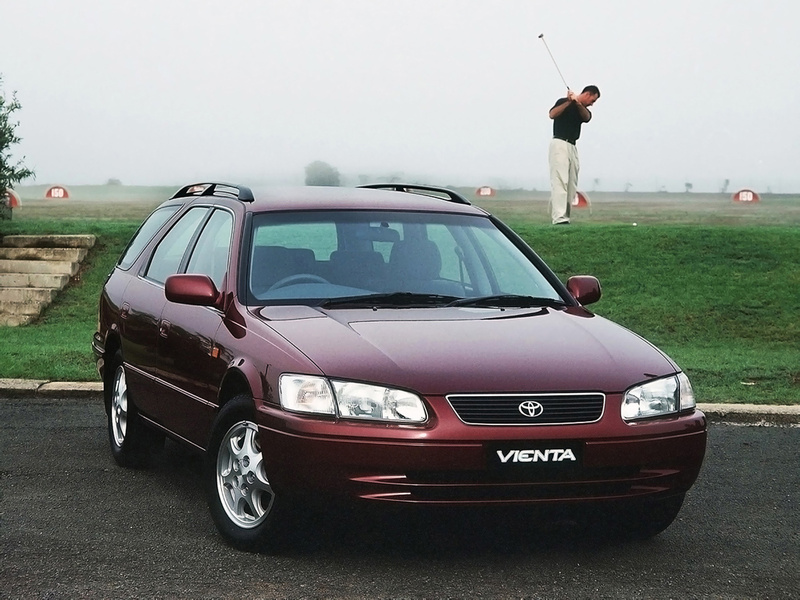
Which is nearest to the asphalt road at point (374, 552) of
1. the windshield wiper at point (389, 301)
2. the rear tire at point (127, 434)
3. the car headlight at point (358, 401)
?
the rear tire at point (127, 434)

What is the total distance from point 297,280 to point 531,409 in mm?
1674

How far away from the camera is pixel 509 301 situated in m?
6.61

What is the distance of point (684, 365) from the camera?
40.9 feet

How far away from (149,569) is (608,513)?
1973 millimetres

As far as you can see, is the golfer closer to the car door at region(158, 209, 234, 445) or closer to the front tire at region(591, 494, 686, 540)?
the car door at region(158, 209, 234, 445)

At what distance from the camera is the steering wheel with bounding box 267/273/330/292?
6504 mm

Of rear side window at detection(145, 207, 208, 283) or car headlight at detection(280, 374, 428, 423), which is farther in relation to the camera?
rear side window at detection(145, 207, 208, 283)

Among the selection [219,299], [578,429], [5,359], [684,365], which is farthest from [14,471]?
[684,365]

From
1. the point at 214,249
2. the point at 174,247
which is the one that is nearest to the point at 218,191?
the point at 174,247

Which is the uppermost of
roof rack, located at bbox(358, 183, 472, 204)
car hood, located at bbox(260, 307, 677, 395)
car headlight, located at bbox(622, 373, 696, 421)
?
roof rack, located at bbox(358, 183, 472, 204)

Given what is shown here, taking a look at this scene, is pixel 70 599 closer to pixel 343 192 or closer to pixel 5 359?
pixel 343 192

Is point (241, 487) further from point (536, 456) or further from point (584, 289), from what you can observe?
point (584, 289)

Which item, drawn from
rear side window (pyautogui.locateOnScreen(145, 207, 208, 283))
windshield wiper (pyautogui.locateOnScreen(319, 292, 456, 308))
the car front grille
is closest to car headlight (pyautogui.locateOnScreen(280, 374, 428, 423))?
the car front grille

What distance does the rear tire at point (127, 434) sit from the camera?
7742mm
